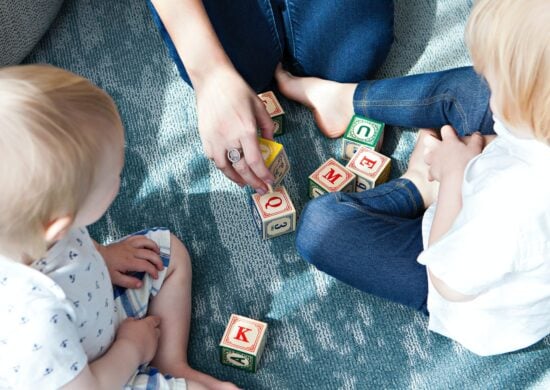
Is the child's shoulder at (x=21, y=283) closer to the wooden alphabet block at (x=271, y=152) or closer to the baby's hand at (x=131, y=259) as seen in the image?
the baby's hand at (x=131, y=259)

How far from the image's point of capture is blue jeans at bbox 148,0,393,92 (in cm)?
135

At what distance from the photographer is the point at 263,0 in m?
1.34

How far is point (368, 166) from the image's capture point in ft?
4.37

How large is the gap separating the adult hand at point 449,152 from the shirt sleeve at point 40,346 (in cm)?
65

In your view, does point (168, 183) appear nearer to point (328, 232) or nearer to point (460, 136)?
point (328, 232)

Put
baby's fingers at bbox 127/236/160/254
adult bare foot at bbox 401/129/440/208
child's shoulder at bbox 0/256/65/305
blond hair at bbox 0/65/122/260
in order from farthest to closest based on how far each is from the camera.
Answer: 1. adult bare foot at bbox 401/129/440/208
2. baby's fingers at bbox 127/236/160/254
3. child's shoulder at bbox 0/256/65/305
4. blond hair at bbox 0/65/122/260

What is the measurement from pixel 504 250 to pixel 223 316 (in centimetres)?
55

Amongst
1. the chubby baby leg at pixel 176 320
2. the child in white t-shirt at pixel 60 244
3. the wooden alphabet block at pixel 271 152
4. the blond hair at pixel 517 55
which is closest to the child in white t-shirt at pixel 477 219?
the blond hair at pixel 517 55

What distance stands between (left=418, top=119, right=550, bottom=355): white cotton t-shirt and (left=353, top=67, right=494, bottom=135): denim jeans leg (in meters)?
0.23

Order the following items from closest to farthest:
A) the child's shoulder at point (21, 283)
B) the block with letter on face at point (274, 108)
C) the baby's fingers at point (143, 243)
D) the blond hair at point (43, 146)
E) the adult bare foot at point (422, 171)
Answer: the blond hair at point (43, 146) < the child's shoulder at point (21, 283) < the baby's fingers at point (143, 243) < the adult bare foot at point (422, 171) < the block with letter on face at point (274, 108)

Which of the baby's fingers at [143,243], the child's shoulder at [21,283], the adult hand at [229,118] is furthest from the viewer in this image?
the baby's fingers at [143,243]

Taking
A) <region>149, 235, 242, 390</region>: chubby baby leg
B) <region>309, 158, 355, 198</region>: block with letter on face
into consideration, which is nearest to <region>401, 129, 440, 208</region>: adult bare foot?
<region>309, 158, 355, 198</region>: block with letter on face

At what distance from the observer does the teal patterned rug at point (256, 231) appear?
1.20 meters

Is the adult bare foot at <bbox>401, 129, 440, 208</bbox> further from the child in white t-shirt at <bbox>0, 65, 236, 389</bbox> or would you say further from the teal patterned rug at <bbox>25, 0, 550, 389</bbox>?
the child in white t-shirt at <bbox>0, 65, 236, 389</bbox>
